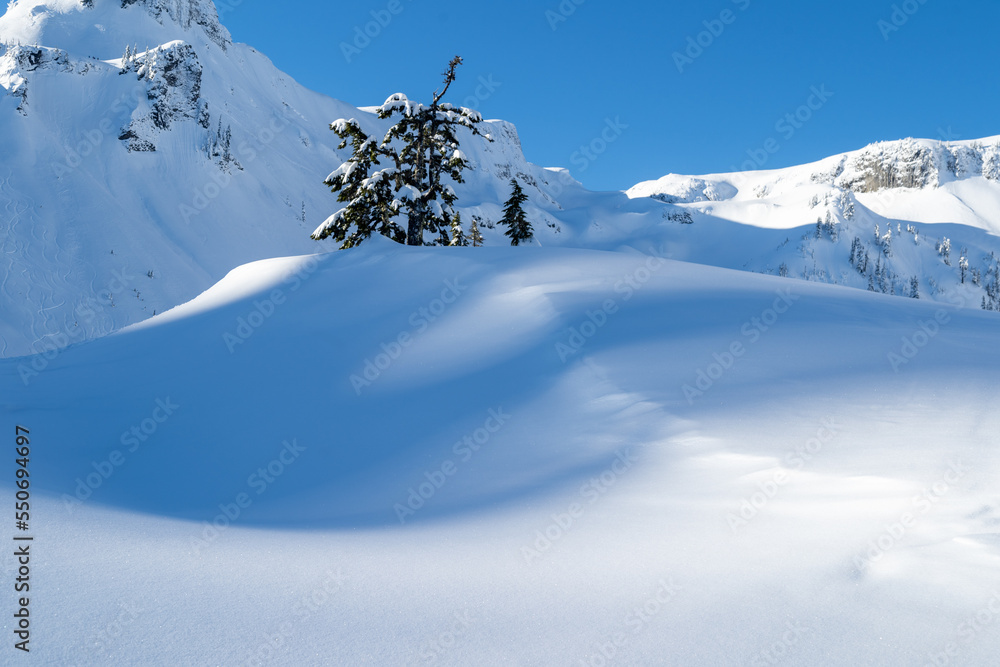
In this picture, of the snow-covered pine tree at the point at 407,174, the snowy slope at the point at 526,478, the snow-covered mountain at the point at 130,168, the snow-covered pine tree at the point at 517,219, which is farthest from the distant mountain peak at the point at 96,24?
the snowy slope at the point at 526,478

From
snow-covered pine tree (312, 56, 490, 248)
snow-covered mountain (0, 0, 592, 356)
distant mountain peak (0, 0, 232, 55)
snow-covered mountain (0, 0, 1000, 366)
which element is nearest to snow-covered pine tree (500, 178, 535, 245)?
snow-covered pine tree (312, 56, 490, 248)

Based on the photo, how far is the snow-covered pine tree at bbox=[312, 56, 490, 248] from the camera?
1578 cm

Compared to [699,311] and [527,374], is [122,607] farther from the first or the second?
[699,311]

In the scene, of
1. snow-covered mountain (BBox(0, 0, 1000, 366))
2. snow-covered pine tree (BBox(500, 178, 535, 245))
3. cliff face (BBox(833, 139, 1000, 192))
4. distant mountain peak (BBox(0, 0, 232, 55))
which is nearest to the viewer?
snow-covered pine tree (BBox(500, 178, 535, 245))

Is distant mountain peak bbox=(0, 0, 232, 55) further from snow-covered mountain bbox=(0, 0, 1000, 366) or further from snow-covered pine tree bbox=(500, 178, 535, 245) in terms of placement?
snow-covered pine tree bbox=(500, 178, 535, 245)

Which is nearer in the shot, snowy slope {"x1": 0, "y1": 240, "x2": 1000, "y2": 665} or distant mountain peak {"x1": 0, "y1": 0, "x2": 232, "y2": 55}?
snowy slope {"x1": 0, "y1": 240, "x2": 1000, "y2": 665}

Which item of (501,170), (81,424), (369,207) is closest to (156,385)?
(81,424)

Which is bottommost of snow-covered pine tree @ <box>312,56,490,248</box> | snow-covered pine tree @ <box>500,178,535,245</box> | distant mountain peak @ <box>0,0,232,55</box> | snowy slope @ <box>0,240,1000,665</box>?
snowy slope @ <box>0,240,1000,665</box>

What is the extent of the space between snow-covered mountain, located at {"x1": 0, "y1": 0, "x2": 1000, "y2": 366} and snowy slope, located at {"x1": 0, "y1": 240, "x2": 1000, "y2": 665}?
802 inches

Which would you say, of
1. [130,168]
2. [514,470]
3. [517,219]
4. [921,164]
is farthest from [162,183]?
[921,164]

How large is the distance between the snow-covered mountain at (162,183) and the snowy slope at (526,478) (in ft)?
66.8

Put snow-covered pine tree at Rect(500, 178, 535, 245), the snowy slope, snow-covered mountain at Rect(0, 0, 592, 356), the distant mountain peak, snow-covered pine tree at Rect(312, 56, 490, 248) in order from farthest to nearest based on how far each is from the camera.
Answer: the distant mountain peak < snow-covered mountain at Rect(0, 0, 592, 356) < snow-covered pine tree at Rect(500, 178, 535, 245) < snow-covered pine tree at Rect(312, 56, 490, 248) < the snowy slope

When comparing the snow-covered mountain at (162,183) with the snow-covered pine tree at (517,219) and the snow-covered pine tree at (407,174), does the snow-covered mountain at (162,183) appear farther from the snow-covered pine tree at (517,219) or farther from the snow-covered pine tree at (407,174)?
the snow-covered pine tree at (517,219)

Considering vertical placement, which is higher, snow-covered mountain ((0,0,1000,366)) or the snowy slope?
snow-covered mountain ((0,0,1000,366))
